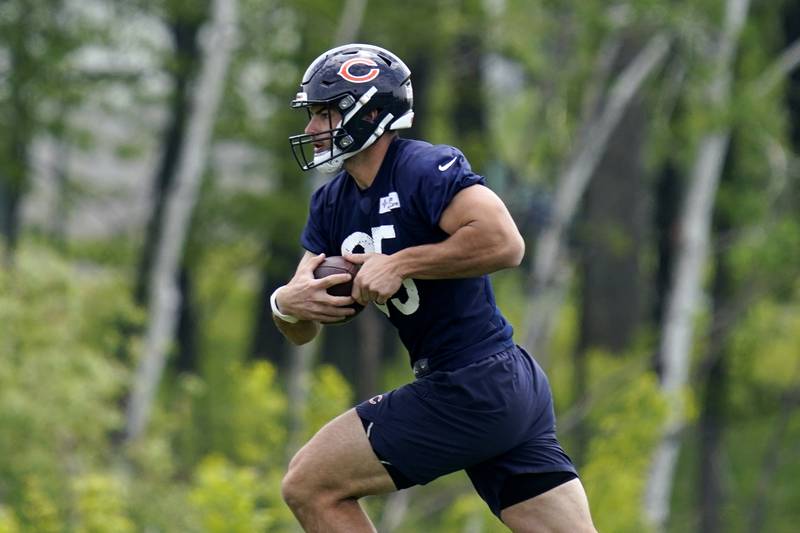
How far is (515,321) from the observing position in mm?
20031

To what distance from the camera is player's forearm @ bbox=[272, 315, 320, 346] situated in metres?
6.30

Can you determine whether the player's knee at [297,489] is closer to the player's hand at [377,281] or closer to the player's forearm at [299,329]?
the player's forearm at [299,329]

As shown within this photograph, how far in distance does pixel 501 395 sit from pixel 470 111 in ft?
69.2

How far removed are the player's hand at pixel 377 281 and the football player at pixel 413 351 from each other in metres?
0.01

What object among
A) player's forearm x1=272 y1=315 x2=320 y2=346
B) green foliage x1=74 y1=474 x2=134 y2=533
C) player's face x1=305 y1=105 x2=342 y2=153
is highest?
player's face x1=305 y1=105 x2=342 y2=153

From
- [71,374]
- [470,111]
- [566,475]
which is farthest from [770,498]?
[566,475]

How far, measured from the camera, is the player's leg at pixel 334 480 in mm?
6055

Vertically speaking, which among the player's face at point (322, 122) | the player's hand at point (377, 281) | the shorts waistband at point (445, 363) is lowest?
the shorts waistband at point (445, 363)

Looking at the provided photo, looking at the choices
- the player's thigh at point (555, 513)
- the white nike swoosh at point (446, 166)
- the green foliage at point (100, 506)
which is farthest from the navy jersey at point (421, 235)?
the green foliage at point (100, 506)

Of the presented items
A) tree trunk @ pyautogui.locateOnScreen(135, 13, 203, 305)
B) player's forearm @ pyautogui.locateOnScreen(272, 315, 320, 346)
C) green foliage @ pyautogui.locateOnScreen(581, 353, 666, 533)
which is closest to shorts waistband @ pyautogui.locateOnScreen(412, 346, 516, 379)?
player's forearm @ pyautogui.locateOnScreen(272, 315, 320, 346)

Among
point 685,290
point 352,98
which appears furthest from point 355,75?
point 685,290

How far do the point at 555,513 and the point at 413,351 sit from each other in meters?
0.84

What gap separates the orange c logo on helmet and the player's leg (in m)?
1.35

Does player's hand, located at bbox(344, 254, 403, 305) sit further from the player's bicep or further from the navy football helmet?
the navy football helmet
